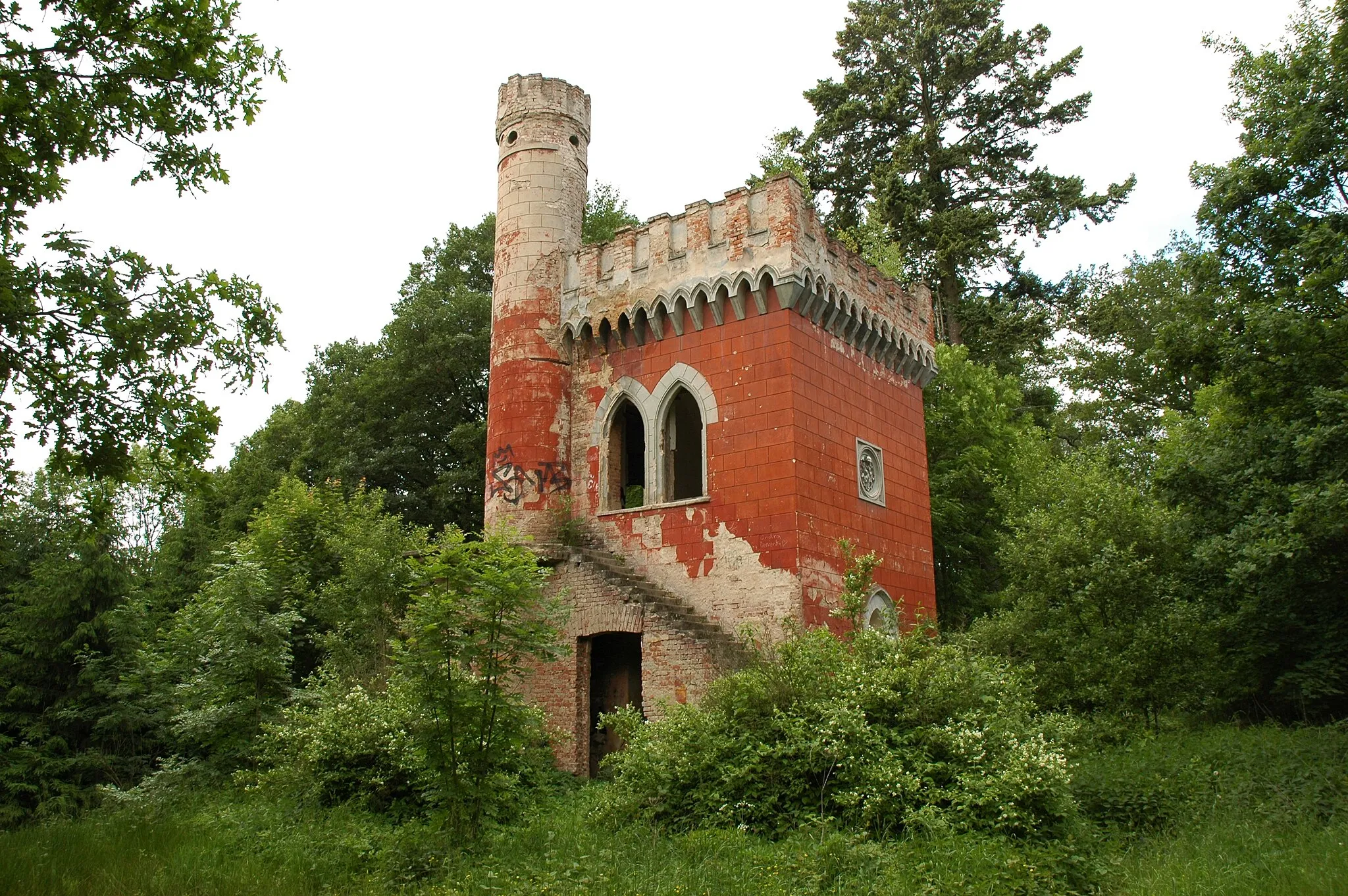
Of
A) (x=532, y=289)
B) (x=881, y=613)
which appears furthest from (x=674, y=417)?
(x=881, y=613)

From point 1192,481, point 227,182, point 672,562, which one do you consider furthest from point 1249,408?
point 227,182

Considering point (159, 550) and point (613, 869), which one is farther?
point (159, 550)

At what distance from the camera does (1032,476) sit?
800 inches

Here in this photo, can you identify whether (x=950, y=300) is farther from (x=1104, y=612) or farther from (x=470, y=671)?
(x=470, y=671)

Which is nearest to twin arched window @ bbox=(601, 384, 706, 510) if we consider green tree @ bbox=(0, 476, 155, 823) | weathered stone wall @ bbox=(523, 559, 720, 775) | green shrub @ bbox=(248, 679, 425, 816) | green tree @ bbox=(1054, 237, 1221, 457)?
weathered stone wall @ bbox=(523, 559, 720, 775)

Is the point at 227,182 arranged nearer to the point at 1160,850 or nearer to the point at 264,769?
the point at 264,769

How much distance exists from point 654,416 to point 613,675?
155 inches

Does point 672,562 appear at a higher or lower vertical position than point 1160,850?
higher

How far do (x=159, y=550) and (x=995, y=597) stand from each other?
23.2 m

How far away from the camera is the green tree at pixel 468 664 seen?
8.51 meters

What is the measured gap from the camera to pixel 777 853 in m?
8.11

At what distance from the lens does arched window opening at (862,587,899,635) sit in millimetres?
14711

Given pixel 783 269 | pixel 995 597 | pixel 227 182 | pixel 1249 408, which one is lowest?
pixel 995 597

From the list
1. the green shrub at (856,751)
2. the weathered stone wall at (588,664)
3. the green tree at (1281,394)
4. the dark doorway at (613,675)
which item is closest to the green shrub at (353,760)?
the weathered stone wall at (588,664)
